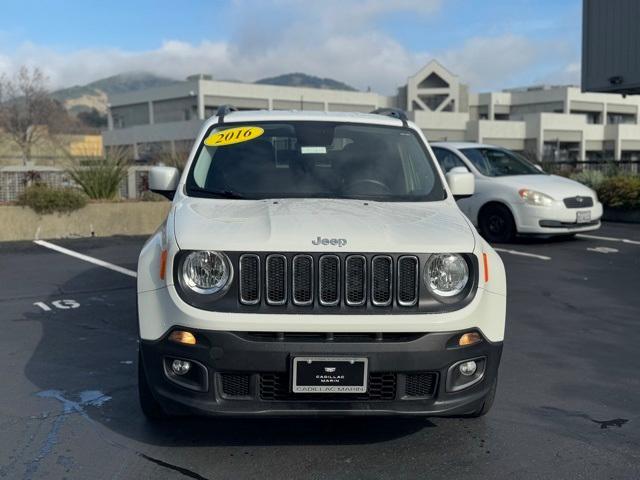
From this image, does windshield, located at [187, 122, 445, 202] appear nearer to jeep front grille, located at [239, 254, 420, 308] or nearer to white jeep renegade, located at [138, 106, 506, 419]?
white jeep renegade, located at [138, 106, 506, 419]

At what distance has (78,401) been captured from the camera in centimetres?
464

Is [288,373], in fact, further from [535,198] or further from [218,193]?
[535,198]

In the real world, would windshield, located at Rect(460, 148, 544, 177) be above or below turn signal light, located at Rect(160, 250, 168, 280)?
above

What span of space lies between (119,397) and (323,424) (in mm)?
1384

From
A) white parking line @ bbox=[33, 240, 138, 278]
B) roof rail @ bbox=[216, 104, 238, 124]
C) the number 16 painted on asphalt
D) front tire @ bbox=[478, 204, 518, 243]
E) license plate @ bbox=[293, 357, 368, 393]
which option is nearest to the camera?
license plate @ bbox=[293, 357, 368, 393]

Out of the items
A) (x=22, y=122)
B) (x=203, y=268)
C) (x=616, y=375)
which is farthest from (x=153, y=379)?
(x=22, y=122)

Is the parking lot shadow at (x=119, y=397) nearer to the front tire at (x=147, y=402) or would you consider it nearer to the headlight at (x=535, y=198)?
the front tire at (x=147, y=402)

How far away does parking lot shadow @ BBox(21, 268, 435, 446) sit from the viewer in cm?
411

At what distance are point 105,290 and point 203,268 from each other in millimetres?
4953

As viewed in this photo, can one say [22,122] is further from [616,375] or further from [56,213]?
[616,375]

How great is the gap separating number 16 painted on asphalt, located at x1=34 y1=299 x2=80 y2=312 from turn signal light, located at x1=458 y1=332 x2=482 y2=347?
16.1 ft

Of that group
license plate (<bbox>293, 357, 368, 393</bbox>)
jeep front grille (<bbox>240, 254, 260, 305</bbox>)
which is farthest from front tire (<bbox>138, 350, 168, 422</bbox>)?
license plate (<bbox>293, 357, 368, 393</bbox>)

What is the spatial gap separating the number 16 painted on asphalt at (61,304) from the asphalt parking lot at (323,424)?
0.29 feet

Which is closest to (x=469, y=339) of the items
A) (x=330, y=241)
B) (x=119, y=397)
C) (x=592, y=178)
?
(x=330, y=241)
